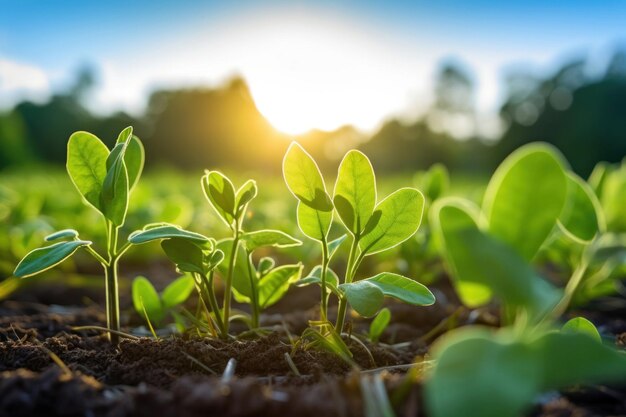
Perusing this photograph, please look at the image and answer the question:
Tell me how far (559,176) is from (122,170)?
0.81m

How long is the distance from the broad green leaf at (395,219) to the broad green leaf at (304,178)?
11cm

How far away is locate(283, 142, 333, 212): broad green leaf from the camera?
95 centimetres

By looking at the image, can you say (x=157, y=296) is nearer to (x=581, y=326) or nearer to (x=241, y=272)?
(x=241, y=272)

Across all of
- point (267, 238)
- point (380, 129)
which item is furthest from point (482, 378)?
point (380, 129)

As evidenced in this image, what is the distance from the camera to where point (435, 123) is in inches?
1090

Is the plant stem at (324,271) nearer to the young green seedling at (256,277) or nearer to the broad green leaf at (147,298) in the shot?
the young green seedling at (256,277)

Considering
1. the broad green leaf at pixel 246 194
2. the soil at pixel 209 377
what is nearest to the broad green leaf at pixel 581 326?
the soil at pixel 209 377

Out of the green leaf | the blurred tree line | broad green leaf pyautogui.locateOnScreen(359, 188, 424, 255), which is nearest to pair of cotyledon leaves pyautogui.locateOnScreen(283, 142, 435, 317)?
broad green leaf pyautogui.locateOnScreen(359, 188, 424, 255)

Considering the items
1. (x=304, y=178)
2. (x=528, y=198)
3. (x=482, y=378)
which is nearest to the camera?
(x=482, y=378)

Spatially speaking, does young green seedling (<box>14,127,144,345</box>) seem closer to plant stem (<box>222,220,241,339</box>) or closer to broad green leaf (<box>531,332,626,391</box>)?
plant stem (<box>222,220,241,339</box>)

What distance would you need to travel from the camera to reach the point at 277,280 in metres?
1.24

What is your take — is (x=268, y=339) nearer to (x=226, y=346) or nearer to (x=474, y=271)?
Answer: (x=226, y=346)

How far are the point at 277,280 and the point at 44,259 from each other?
1.63ft

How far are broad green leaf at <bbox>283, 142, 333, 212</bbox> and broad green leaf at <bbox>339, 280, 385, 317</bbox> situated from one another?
18 centimetres
